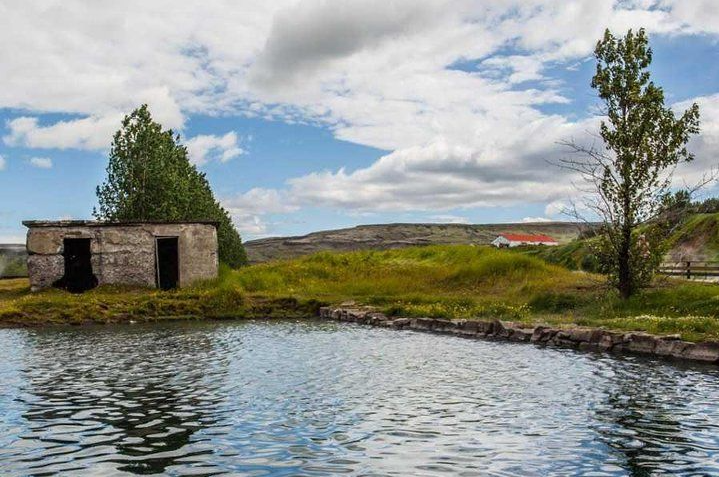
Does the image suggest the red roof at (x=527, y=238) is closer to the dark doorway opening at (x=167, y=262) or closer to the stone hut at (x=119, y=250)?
the dark doorway opening at (x=167, y=262)

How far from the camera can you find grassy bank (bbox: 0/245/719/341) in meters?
23.0

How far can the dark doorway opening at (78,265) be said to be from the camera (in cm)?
3784

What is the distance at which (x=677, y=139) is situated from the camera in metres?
24.8

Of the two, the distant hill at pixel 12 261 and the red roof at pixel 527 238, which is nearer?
the distant hill at pixel 12 261

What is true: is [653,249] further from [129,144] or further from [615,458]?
[129,144]

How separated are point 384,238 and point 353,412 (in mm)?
102146

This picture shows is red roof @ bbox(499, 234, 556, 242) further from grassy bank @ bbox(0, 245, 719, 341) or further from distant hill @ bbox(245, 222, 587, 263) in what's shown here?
grassy bank @ bbox(0, 245, 719, 341)

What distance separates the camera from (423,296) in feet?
102

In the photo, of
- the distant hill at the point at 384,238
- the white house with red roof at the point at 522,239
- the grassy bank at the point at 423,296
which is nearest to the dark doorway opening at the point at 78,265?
the grassy bank at the point at 423,296

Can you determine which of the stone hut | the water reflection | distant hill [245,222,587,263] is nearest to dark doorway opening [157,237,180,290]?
the stone hut

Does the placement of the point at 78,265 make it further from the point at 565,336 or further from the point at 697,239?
the point at 697,239

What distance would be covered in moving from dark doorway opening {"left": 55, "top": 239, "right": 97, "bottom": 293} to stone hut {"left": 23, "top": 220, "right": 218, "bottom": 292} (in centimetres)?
50

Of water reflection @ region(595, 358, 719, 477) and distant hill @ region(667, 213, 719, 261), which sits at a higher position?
distant hill @ region(667, 213, 719, 261)

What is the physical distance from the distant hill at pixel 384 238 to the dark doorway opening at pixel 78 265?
191 feet
